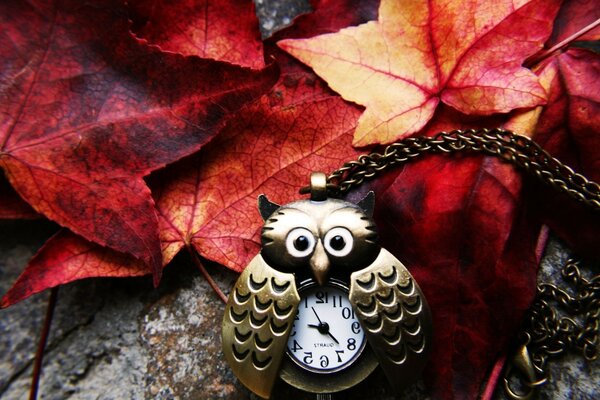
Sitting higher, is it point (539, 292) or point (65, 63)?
point (65, 63)

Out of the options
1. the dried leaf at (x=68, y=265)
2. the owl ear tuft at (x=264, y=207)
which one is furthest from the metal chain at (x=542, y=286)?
the dried leaf at (x=68, y=265)

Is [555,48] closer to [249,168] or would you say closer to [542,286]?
[542,286]

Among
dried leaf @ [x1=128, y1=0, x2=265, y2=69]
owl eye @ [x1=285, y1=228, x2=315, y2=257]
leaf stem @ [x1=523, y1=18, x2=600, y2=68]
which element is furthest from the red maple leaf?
leaf stem @ [x1=523, y1=18, x2=600, y2=68]

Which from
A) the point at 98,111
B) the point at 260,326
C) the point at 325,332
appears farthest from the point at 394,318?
the point at 98,111

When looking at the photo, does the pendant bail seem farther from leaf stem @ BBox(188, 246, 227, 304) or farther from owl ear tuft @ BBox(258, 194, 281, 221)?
leaf stem @ BBox(188, 246, 227, 304)

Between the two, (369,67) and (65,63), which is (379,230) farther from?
(65,63)

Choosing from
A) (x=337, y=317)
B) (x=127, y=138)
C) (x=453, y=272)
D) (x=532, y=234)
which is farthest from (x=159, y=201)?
(x=532, y=234)
